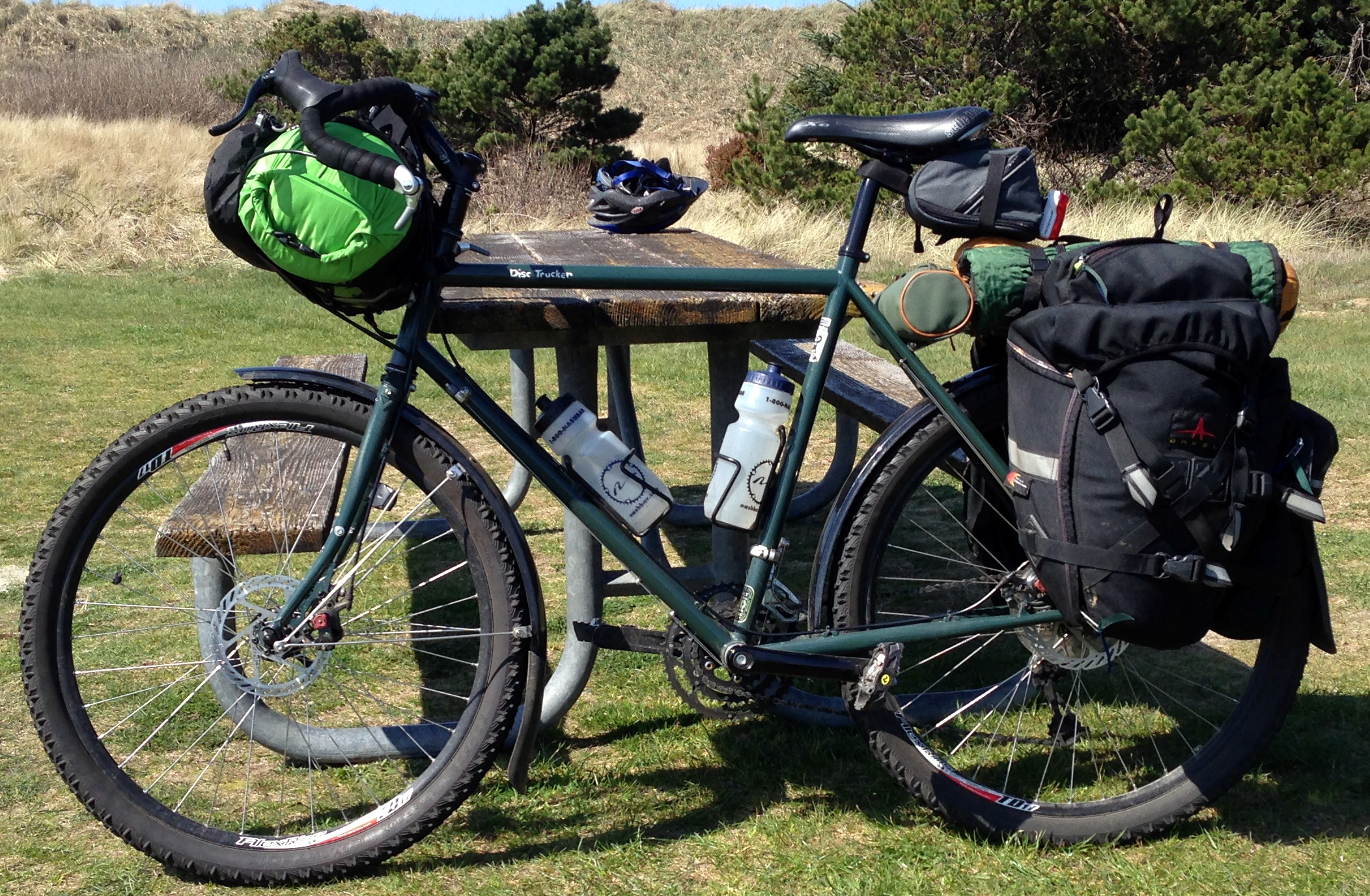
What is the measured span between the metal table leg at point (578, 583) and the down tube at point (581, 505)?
0.86 ft

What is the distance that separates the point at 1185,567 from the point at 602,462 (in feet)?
3.71

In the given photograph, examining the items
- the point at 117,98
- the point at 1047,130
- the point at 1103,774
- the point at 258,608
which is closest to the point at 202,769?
the point at 258,608

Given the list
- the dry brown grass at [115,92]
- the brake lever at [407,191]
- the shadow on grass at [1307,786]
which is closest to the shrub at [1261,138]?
the shadow on grass at [1307,786]

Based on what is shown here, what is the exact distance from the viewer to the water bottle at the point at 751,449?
7.86 feet

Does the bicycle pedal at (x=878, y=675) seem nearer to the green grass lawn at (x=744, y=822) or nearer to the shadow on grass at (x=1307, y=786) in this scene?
the green grass lawn at (x=744, y=822)

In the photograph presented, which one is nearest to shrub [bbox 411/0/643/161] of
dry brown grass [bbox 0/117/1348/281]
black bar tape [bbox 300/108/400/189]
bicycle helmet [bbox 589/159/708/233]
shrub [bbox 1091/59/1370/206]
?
dry brown grass [bbox 0/117/1348/281]

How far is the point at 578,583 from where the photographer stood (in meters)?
2.78

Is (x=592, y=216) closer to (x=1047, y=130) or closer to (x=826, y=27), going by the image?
(x=1047, y=130)

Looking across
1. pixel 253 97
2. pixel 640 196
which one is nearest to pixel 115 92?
pixel 640 196

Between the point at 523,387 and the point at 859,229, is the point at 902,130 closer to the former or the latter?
the point at 859,229

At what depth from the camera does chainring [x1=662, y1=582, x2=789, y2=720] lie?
2496mm

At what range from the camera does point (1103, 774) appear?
9.14ft

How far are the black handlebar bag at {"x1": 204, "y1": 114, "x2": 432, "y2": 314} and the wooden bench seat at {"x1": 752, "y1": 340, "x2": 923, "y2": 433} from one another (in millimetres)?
992

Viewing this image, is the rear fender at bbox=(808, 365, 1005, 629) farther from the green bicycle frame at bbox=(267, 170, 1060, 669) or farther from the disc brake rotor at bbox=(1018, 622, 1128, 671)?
the disc brake rotor at bbox=(1018, 622, 1128, 671)
